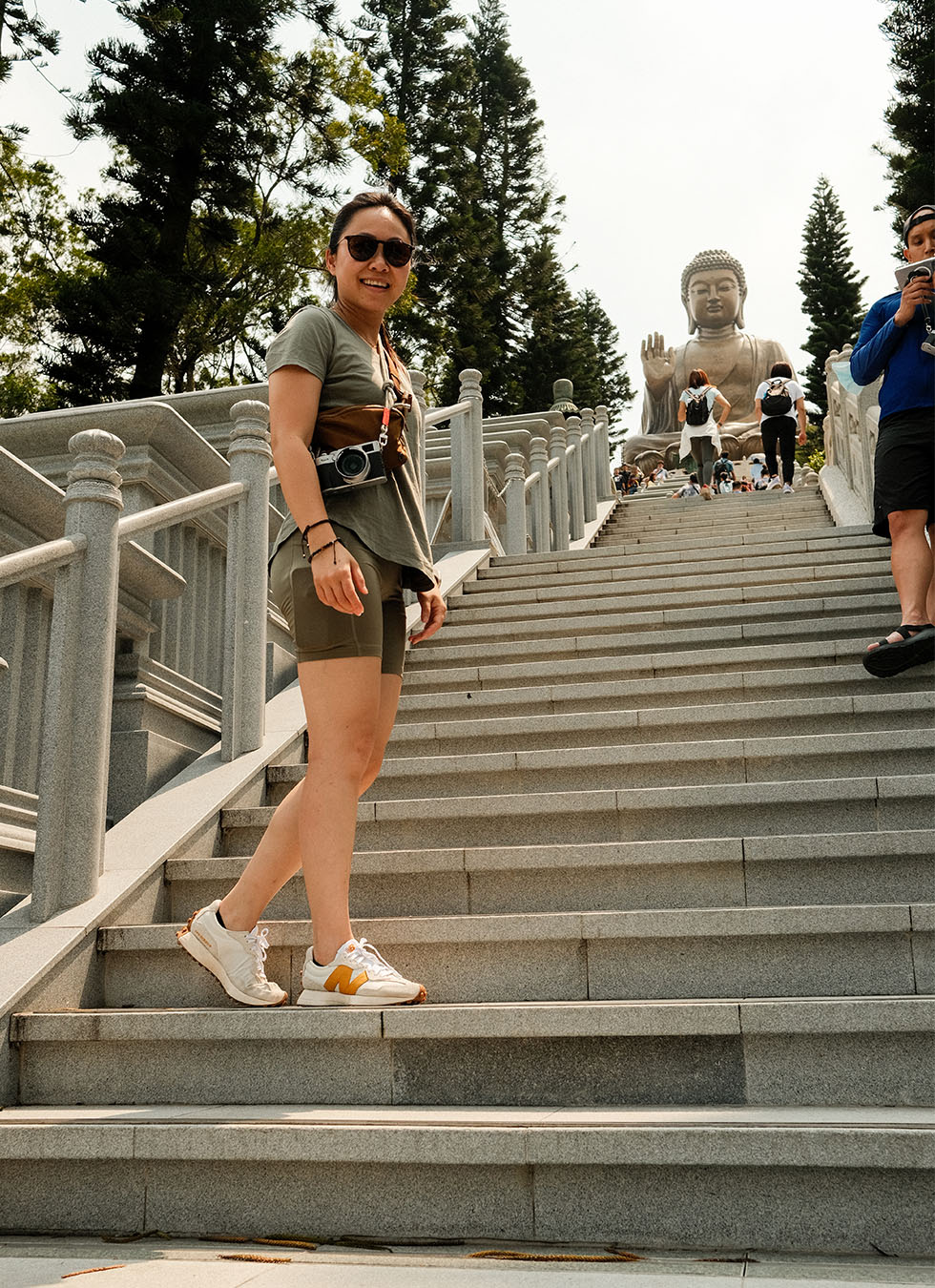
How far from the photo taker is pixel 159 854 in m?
3.57

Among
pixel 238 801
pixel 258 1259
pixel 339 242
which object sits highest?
pixel 339 242

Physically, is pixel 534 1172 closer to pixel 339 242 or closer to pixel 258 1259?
pixel 258 1259

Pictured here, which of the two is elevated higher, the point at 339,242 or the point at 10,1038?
the point at 339,242

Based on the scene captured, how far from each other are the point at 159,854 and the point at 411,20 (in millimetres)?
31953

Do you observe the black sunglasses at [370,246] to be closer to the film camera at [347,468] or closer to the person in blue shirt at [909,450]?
the film camera at [347,468]

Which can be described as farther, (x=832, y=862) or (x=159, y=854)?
(x=159, y=854)

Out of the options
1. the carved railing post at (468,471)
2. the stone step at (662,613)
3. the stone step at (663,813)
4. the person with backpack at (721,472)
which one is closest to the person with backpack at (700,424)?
the person with backpack at (721,472)

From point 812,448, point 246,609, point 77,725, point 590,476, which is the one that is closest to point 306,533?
point 77,725

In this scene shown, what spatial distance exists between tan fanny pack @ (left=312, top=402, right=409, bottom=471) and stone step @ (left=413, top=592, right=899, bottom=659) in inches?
124

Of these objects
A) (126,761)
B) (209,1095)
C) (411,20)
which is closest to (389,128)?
(411,20)

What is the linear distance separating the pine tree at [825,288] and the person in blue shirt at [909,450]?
42300 millimetres

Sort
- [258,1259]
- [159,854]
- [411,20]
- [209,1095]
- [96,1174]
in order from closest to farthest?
[258,1259]
[96,1174]
[209,1095]
[159,854]
[411,20]

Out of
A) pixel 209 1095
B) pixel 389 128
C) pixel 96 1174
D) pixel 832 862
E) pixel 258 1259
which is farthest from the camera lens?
pixel 389 128

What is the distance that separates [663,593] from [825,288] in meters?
43.0
